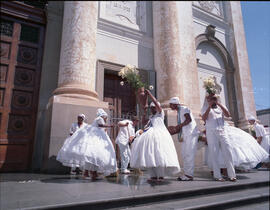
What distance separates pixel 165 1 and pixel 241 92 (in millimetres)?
6418

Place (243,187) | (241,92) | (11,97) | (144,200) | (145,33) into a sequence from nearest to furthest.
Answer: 1. (144,200)
2. (243,187)
3. (11,97)
4. (145,33)
5. (241,92)

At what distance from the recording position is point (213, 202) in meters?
2.92

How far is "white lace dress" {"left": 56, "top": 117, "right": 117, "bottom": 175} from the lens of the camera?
4.23 m

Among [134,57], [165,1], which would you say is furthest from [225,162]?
[165,1]

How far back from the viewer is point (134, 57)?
940 cm

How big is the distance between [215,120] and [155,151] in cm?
160

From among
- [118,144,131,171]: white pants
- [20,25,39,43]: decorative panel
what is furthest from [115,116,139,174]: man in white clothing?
[20,25,39,43]: decorative panel

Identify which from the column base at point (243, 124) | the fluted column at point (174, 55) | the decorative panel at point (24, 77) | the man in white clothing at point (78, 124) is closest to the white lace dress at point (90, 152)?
the man in white clothing at point (78, 124)

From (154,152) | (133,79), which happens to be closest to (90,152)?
(154,152)

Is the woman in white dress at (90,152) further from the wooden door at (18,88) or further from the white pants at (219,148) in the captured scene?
the wooden door at (18,88)

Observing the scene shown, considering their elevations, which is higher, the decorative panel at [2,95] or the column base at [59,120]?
the decorative panel at [2,95]

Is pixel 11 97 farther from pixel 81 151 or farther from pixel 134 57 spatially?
pixel 134 57

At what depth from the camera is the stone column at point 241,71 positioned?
1145 cm

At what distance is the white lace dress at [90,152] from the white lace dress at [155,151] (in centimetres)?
73
